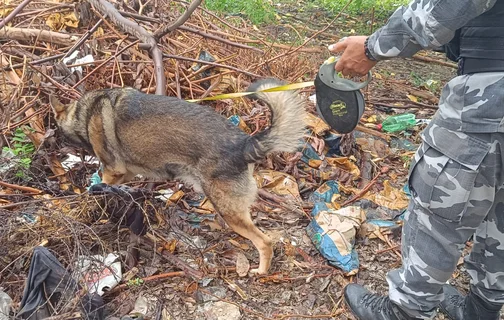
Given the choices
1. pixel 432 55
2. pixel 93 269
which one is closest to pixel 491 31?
pixel 93 269

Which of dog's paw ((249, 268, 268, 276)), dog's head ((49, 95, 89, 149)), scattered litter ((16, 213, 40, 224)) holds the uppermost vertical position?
dog's head ((49, 95, 89, 149))

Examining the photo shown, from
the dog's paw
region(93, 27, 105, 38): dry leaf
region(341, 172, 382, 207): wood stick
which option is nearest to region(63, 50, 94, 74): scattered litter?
region(93, 27, 105, 38): dry leaf

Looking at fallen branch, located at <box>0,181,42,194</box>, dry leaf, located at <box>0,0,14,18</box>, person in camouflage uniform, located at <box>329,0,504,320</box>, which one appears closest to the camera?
person in camouflage uniform, located at <box>329,0,504,320</box>

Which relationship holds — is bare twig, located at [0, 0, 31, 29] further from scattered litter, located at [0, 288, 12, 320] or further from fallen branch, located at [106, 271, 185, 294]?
fallen branch, located at [106, 271, 185, 294]

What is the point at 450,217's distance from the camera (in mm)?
2111

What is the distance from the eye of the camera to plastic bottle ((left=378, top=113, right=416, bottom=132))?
17.5 ft

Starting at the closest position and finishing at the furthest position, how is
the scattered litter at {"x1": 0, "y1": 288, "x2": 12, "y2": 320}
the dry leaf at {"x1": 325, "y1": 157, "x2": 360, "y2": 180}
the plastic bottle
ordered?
the scattered litter at {"x1": 0, "y1": 288, "x2": 12, "y2": 320}
the dry leaf at {"x1": 325, "y1": 157, "x2": 360, "y2": 180}
the plastic bottle

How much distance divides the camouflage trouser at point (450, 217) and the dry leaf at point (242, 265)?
3.47 ft

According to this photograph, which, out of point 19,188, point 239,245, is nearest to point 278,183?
point 239,245

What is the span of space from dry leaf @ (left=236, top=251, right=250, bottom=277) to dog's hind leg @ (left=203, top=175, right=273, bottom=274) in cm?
8

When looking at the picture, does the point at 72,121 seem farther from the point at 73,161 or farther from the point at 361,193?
the point at 361,193

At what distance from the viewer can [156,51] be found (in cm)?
437

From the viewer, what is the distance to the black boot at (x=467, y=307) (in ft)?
8.53

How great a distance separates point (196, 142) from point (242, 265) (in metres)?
0.94
